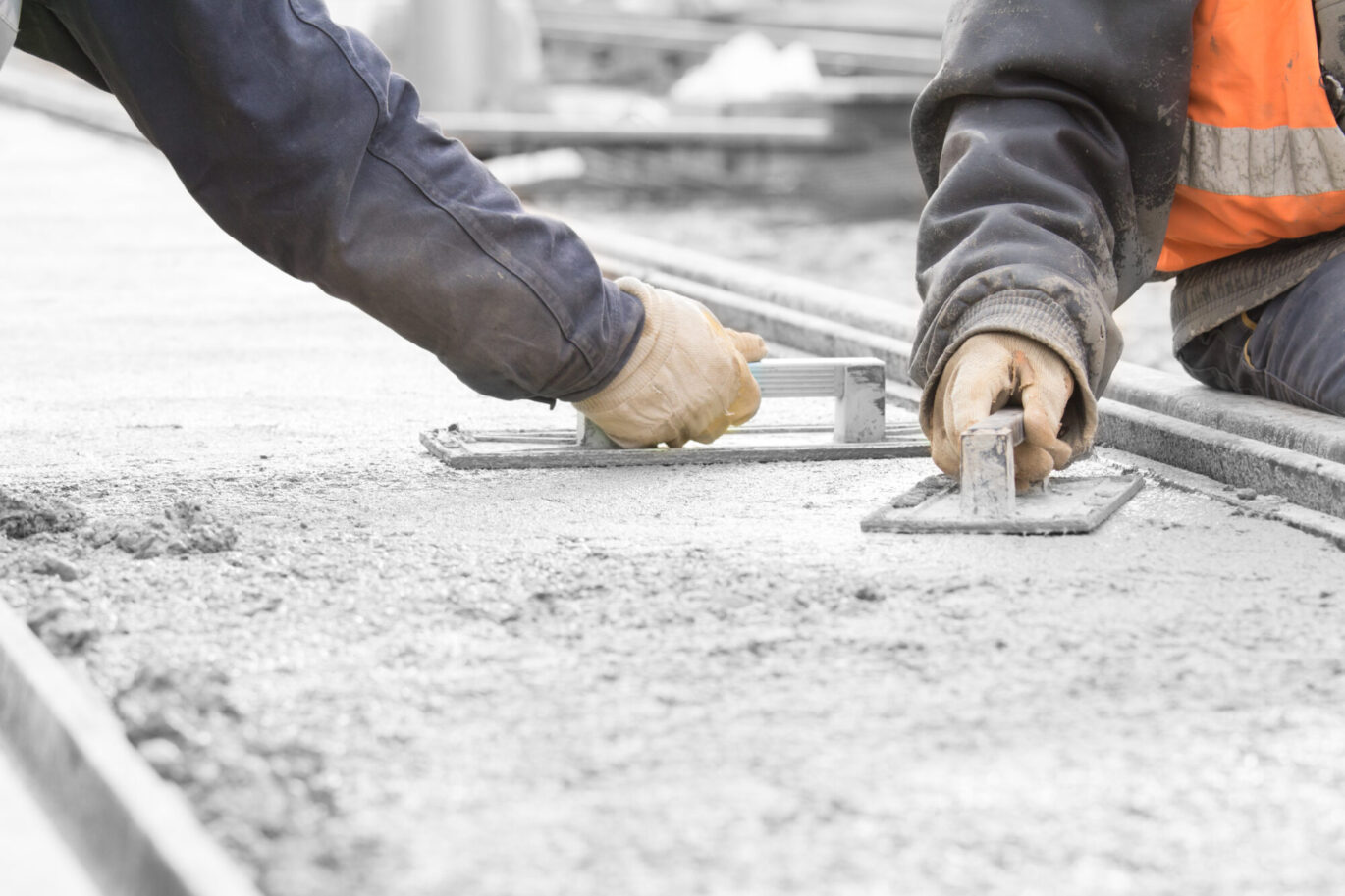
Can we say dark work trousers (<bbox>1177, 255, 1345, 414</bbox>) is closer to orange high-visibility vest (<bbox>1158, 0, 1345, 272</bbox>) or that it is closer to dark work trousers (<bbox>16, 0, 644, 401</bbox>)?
orange high-visibility vest (<bbox>1158, 0, 1345, 272</bbox>)

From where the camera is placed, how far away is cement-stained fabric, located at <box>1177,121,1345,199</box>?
2264mm

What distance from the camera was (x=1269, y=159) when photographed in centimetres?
229

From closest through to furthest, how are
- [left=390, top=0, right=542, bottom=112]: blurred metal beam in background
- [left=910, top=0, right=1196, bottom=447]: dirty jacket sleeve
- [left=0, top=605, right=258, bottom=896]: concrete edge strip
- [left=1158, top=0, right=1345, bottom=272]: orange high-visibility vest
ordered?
[left=0, top=605, right=258, bottom=896]: concrete edge strip
[left=910, top=0, right=1196, bottom=447]: dirty jacket sleeve
[left=1158, top=0, right=1345, bottom=272]: orange high-visibility vest
[left=390, top=0, right=542, bottom=112]: blurred metal beam in background

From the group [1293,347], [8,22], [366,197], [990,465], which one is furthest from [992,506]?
[8,22]

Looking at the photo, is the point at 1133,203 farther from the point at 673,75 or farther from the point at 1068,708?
the point at 673,75

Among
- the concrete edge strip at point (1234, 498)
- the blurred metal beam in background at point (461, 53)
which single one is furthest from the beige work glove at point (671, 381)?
the blurred metal beam in background at point (461, 53)

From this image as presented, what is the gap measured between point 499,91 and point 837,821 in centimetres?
1074

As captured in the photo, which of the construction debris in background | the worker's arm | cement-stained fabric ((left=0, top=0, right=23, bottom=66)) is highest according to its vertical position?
cement-stained fabric ((left=0, top=0, right=23, bottom=66))

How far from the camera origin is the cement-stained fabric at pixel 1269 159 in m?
2.26

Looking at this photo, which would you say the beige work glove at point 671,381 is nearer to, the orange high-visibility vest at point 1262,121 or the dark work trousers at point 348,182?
the dark work trousers at point 348,182

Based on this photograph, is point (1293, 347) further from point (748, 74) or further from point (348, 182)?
point (748, 74)

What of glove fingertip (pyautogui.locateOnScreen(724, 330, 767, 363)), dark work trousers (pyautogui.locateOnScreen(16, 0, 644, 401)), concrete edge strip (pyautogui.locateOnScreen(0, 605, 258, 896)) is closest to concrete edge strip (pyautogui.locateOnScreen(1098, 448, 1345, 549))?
glove fingertip (pyautogui.locateOnScreen(724, 330, 767, 363))

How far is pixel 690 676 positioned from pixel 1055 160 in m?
1.10

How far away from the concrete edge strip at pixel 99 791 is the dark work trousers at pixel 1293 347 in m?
1.76
